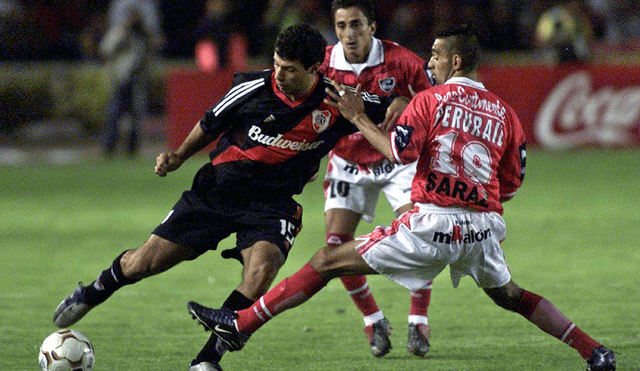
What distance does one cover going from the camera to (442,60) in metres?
4.94

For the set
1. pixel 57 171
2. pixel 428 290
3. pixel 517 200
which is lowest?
pixel 57 171

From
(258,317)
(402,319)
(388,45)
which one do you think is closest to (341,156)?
(388,45)

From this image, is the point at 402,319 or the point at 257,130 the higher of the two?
the point at 257,130

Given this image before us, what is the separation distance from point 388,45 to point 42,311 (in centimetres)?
299

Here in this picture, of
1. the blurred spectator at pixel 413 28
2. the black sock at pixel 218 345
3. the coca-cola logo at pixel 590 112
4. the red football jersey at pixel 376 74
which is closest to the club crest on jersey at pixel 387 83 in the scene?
the red football jersey at pixel 376 74

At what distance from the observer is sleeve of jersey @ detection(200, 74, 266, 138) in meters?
5.30

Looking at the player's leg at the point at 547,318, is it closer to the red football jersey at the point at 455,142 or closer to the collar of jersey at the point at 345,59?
the red football jersey at the point at 455,142

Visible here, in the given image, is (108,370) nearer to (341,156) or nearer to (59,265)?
(341,156)

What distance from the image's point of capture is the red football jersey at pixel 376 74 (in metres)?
6.15

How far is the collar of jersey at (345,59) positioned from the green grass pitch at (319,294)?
168 cm

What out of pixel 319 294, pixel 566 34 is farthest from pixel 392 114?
pixel 566 34

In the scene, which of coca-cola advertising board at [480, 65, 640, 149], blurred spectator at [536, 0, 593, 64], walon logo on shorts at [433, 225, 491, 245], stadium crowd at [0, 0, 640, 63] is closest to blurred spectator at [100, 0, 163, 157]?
stadium crowd at [0, 0, 640, 63]

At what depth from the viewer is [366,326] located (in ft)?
19.5

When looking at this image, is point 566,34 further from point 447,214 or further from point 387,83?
point 447,214
